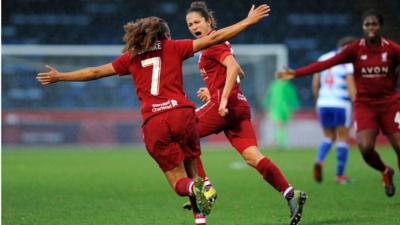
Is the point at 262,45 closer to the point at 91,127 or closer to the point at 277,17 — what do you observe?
the point at 277,17

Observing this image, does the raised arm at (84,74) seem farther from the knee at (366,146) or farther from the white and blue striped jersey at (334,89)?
the white and blue striped jersey at (334,89)

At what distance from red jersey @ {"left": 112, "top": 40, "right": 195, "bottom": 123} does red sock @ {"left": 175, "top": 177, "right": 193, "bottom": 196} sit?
0.59m

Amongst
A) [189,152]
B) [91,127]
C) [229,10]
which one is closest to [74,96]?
[91,127]

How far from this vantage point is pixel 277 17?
95.7 ft

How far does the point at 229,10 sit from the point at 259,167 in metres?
19.0

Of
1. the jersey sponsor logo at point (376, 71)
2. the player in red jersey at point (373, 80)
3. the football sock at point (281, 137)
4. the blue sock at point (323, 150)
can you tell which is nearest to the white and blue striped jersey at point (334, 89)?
the blue sock at point (323, 150)

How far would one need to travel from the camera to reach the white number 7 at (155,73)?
7449mm

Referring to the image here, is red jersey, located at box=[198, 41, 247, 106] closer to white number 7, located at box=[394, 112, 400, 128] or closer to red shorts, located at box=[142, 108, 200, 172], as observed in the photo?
red shorts, located at box=[142, 108, 200, 172]

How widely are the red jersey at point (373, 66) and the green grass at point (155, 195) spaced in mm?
1277

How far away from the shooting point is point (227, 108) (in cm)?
883

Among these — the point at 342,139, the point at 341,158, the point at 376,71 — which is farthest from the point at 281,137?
the point at 376,71

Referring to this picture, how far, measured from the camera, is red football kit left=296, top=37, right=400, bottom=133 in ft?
34.7

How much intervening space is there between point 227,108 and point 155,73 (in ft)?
5.01

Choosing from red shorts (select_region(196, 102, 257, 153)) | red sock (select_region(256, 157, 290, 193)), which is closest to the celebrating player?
red shorts (select_region(196, 102, 257, 153))
